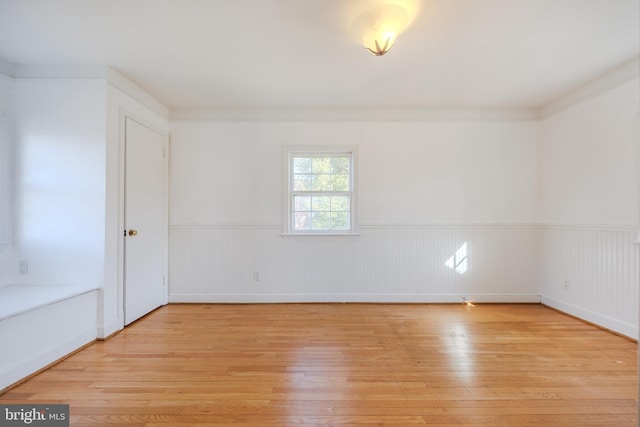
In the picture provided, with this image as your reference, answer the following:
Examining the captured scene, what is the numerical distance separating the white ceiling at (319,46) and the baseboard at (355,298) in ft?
7.85

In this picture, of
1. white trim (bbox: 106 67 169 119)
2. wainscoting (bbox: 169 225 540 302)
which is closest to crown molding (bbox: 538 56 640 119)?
wainscoting (bbox: 169 225 540 302)

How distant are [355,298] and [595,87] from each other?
3.38m

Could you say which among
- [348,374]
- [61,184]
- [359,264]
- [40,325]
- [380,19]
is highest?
[380,19]

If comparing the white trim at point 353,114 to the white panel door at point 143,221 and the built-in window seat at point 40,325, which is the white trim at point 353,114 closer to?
the white panel door at point 143,221

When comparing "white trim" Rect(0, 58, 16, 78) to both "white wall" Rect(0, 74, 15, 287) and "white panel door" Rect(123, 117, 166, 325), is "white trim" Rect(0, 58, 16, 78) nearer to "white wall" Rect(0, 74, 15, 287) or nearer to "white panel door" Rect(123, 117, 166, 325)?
"white wall" Rect(0, 74, 15, 287)

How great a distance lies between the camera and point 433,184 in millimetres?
3750

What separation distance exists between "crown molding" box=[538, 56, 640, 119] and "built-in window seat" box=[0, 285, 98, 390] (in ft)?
16.7

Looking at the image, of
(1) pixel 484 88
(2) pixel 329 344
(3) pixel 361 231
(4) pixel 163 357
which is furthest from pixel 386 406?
(1) pixel 484 88

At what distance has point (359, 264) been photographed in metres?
3.74

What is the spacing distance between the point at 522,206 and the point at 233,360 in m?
3.75

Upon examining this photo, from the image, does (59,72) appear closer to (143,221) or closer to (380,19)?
(143,221)

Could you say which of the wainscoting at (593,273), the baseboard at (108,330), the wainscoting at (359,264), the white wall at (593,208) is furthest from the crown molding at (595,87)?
the baseboard at (108,330)

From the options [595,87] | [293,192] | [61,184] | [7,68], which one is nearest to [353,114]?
[293,192]

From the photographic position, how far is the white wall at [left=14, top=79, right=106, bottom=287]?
2.61 metres
